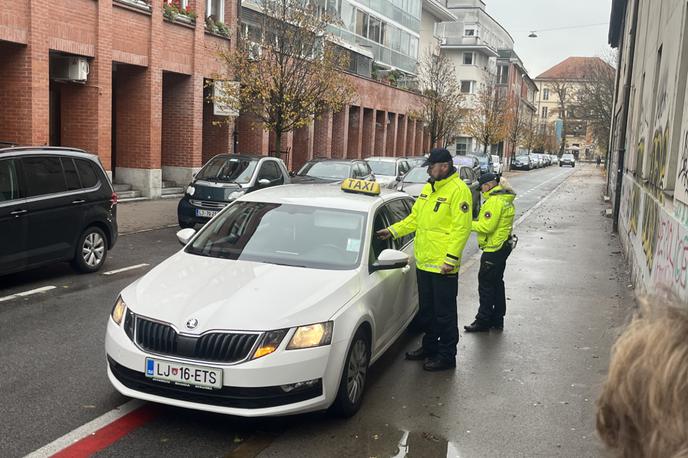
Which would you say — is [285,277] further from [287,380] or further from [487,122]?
[487,122]

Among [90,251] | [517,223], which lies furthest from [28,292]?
[517,223]

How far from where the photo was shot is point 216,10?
24250 millimetres

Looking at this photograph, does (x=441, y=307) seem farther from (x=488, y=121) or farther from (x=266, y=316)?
(x=488, y=121)

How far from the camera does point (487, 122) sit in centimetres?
5225

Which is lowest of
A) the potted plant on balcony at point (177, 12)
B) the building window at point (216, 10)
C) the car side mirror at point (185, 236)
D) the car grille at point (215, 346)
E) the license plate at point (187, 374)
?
the license plate at point (187, 374)

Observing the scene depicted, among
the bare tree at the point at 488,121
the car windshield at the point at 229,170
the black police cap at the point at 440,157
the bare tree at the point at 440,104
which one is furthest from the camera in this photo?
the bare tree at the point at 488,121

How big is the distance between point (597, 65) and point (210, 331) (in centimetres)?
4907

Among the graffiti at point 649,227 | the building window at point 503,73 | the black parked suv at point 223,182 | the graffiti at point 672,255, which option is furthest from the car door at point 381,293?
the building window at point 503,73

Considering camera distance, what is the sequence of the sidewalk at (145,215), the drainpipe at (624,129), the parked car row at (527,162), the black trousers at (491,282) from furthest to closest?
the parked car row at (527,162)
the drainpipe at (624,129)
the sidewalk at (145,215)
the black trousers at (491,282)

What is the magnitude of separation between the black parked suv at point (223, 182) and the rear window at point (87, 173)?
3916mm

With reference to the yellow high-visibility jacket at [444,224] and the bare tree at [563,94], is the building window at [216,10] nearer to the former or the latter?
the yellow high-visibility jacket at [444,224]

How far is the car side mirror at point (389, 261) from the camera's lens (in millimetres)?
5559

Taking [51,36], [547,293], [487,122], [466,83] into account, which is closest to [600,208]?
[547,293]

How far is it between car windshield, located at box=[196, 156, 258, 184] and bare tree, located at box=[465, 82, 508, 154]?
3799cm
